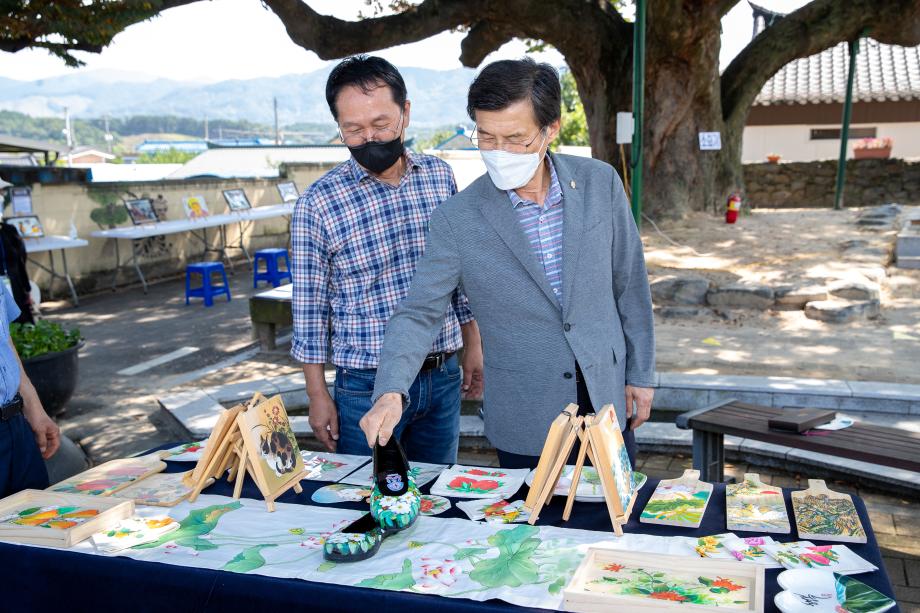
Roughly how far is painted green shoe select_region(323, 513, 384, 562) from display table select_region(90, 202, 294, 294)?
9.56 meters

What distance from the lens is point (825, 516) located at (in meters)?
2.06

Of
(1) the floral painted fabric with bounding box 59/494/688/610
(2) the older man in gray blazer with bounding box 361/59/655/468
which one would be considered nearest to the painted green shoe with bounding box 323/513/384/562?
(1) the floral painted fabric with bounding box 59/494/688/610

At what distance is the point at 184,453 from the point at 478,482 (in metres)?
1.10

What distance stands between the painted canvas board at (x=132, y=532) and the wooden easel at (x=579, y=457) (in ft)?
3.20

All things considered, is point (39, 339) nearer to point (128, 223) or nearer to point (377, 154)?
point (377, 154)

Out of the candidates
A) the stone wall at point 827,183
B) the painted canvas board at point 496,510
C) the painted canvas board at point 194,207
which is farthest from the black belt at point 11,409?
the stone wall at point 827,183

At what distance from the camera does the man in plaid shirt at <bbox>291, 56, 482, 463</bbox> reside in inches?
100

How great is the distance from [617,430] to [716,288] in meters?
5.99

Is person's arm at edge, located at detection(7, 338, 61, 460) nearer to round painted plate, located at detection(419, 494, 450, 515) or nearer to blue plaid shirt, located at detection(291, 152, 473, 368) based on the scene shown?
blue plaid shirt, located at detection(291, 152, 473, 368)

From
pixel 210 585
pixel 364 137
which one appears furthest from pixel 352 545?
pixel 364 137

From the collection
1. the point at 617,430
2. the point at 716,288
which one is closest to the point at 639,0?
the point at 716,288

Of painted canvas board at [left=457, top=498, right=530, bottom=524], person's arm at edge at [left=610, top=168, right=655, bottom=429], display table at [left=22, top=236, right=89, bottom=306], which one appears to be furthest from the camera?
display table at [left=22, top=236, right=89, bottom=306]

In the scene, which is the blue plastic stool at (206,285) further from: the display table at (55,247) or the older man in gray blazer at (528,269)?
the older man in gray blazer at (528,269)

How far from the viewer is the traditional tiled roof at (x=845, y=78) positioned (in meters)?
21.2
